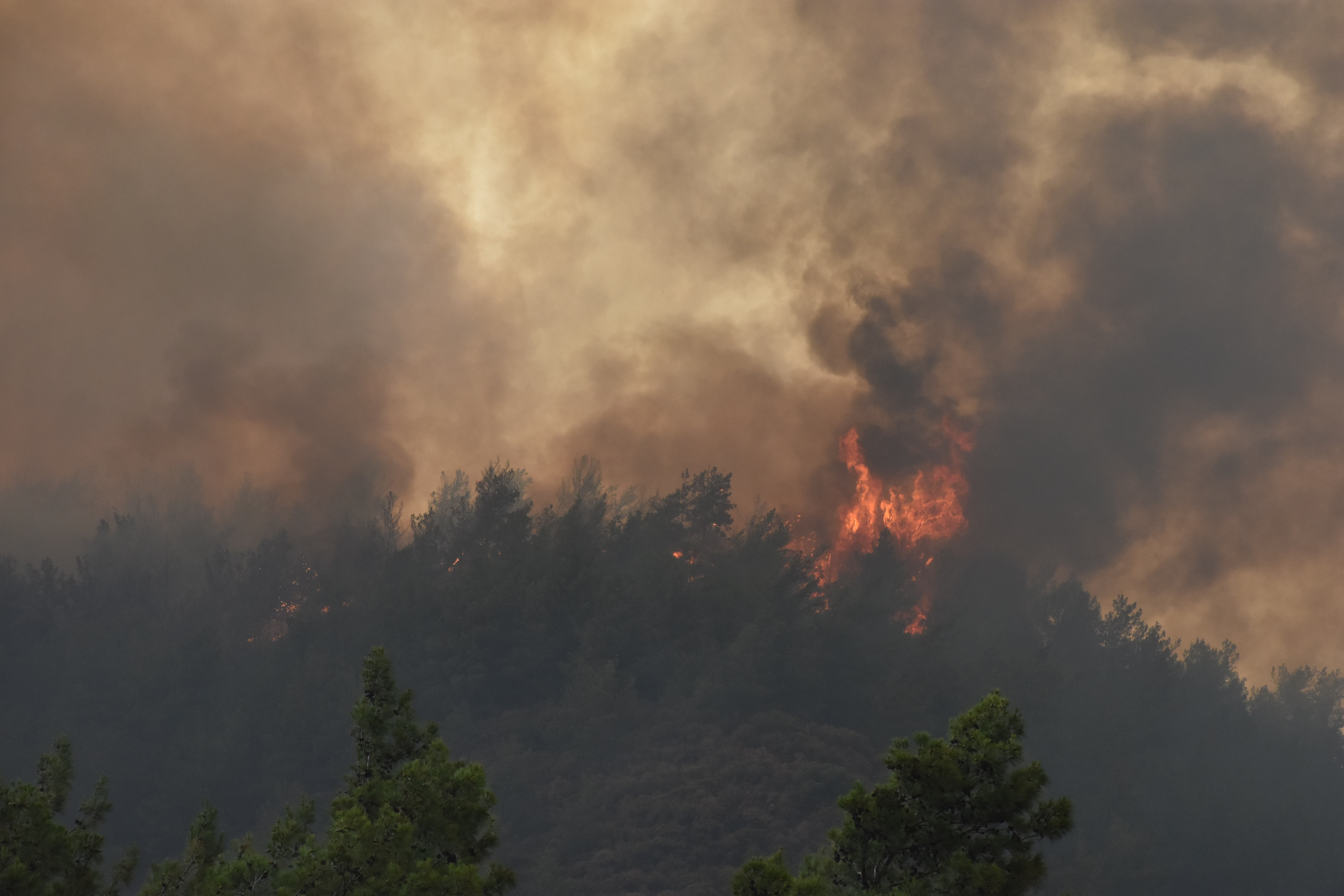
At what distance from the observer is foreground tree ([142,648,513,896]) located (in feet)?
63.7

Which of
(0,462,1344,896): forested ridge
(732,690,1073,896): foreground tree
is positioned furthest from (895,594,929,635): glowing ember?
(732,690,1073,896): foreground tree

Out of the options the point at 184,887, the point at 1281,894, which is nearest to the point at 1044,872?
the point at 184,887

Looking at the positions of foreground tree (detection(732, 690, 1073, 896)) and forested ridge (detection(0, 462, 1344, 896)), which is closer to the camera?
foreground tree (detection(732, 690, 1073, 896))

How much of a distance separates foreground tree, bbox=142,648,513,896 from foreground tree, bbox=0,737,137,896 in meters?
2.57

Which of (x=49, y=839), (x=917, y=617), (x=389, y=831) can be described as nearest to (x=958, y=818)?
(x=389, y=831)

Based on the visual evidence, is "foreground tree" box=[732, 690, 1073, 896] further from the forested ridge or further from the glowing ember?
the glowing ember

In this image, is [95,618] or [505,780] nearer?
[505,780]

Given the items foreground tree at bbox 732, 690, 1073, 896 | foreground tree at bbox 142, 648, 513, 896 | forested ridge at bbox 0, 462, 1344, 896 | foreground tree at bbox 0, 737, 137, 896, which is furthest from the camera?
forested ridge at bbox 0, 462, 1344, 896

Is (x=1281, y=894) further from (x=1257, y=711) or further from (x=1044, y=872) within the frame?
(x=1044, y=872)

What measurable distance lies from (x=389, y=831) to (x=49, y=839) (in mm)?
8861

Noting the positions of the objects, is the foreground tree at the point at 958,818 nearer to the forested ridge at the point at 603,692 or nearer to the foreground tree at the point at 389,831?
the foreground tree at the point at 389,831

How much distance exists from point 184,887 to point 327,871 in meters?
10.7

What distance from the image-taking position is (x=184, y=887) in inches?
1094

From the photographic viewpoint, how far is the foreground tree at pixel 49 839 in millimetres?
22391
